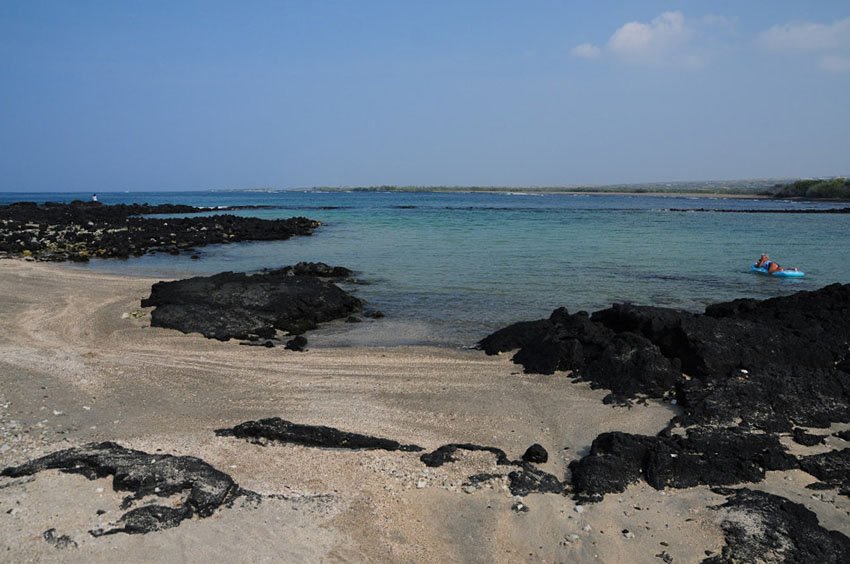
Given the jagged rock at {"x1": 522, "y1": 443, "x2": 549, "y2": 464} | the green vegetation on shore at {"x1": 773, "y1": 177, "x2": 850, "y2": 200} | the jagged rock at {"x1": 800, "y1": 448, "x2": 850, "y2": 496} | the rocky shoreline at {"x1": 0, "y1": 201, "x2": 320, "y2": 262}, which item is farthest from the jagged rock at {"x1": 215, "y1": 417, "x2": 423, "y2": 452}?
the green vegetation on shore at {"x1": 773, "y1": 177, "x2": 850, "y2": 200}

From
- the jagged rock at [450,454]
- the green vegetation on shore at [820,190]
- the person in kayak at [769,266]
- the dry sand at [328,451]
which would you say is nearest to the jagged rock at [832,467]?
the dry sand at [328,451]

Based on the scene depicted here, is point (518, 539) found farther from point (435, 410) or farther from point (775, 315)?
point (775, 315)

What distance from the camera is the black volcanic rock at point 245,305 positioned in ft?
37.0

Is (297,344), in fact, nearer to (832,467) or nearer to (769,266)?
(832,467)

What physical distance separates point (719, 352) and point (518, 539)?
16.6 feet

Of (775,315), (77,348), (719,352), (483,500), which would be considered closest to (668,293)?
(775,315)

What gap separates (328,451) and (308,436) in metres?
0.36

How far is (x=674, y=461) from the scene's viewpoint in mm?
5691

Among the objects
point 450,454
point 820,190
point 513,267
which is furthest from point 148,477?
point 820,190

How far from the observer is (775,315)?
9938 mm

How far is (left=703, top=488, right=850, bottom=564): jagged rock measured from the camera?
14.3ft

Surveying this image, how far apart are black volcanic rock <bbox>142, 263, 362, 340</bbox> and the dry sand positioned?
613 mm

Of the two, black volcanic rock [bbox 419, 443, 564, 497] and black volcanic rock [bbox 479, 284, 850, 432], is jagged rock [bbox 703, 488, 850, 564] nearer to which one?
black volcanic rock [bbox 419, 443, 564, 497]

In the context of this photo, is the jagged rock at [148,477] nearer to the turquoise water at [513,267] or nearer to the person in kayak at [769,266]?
the turquoise water at [513,267]
